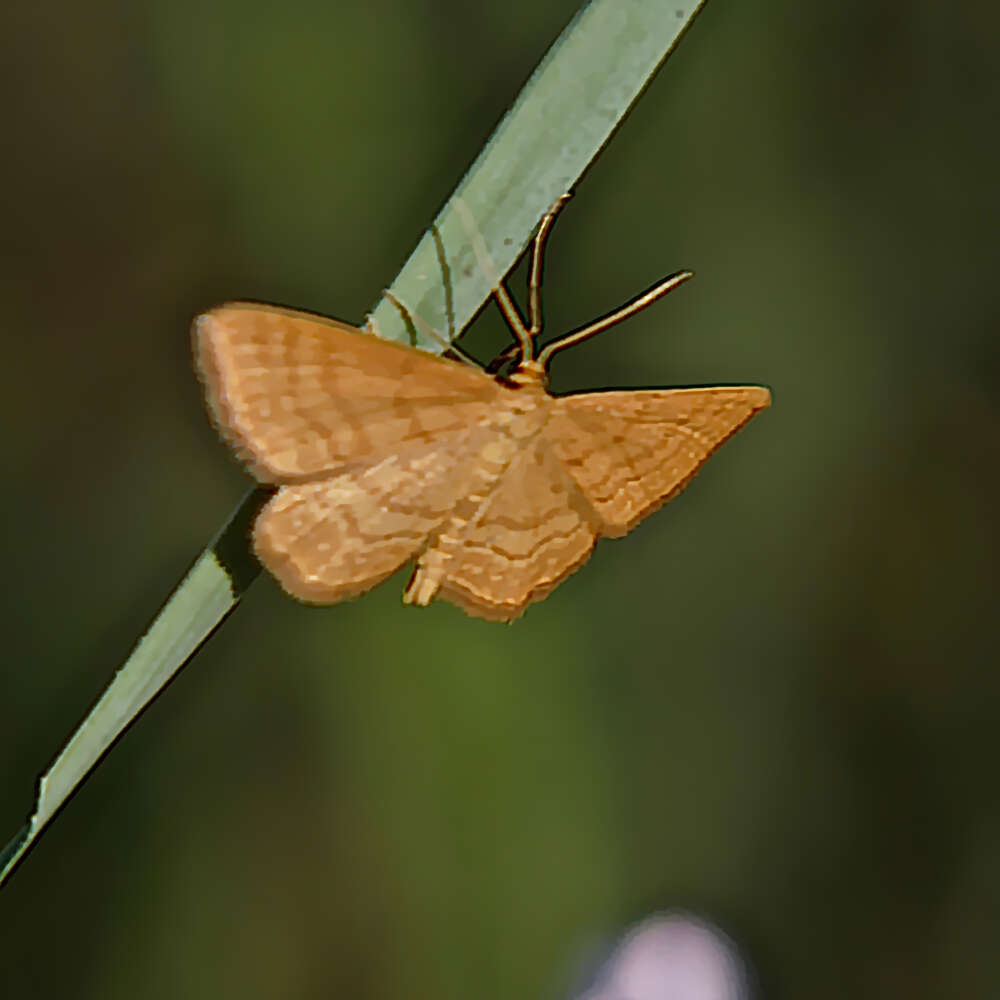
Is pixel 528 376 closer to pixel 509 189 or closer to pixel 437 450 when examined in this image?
pixel 437 450

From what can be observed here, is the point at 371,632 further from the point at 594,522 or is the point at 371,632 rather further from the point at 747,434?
the point at 747,434

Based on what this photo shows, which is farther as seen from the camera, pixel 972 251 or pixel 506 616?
pixel 972 251

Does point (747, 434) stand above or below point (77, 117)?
below

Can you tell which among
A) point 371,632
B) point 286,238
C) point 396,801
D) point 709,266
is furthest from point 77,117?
point 396,801

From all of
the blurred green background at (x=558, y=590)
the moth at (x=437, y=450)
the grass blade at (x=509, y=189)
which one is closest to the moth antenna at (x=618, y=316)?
the moth at (x=437, y=450)

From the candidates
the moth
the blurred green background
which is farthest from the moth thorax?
the blurred green background

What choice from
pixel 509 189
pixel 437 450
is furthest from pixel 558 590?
pixel 509 189

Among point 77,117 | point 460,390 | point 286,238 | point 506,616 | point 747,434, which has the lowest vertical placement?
point 747,434
